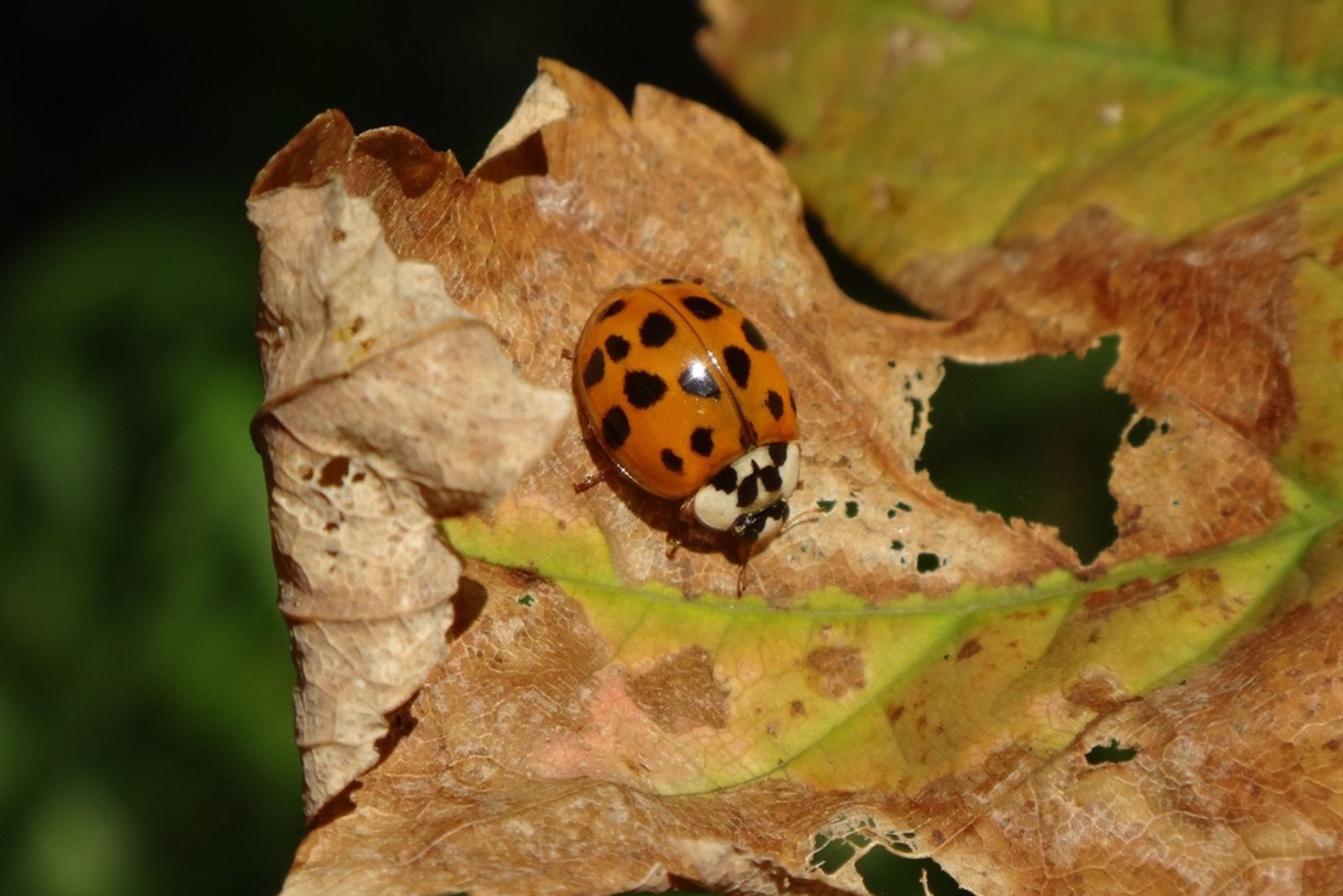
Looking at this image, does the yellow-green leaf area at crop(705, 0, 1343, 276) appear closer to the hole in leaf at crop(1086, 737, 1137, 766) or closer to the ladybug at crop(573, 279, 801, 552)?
the ladybug at crop(573, 279, 801, 552)

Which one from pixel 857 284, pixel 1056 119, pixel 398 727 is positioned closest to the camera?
pixel 398 727

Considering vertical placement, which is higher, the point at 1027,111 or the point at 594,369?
the point at 1027,111

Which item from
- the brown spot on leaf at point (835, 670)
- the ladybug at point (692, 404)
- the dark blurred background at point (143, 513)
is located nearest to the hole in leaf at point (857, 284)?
the dark blurred background at point (143, 513)

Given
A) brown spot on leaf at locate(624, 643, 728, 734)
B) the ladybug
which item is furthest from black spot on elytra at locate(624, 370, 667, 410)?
brown spot on leaf at locate(624, 643, 728, 734)

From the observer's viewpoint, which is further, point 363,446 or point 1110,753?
point 1110,753

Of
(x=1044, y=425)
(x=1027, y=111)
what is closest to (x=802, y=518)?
(x=1027, y=111)

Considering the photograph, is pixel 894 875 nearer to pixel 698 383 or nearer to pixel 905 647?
pixel 905 647
